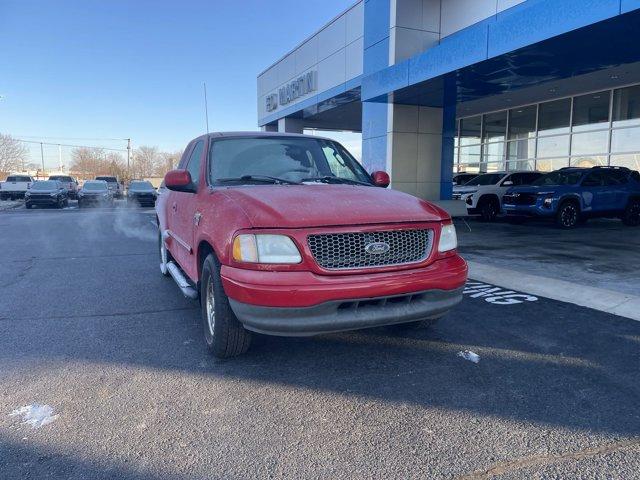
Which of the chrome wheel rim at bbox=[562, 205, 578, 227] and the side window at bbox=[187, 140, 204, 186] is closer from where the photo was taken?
the side window at bbox=[187, 140, 204, 186]

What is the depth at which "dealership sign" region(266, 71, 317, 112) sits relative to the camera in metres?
21.2

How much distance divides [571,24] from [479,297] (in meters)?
5.21

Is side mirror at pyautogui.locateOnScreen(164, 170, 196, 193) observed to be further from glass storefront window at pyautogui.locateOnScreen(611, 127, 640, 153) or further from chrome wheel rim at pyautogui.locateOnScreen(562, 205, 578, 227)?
glass storefront window at pyautogui.locateOnScreen(611, 127, 640, 153)

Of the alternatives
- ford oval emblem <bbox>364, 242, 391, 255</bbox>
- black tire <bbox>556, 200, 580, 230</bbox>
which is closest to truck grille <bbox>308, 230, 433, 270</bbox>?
ford oval emblem <bbox>364, 242, 391, 255</bbox>

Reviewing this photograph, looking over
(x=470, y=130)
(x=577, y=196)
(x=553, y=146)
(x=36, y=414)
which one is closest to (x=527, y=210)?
(x=577, y=196)

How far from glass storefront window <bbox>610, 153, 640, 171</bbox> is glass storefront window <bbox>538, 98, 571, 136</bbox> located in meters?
2.40

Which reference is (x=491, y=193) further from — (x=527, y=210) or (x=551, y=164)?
(x=551, y=164)

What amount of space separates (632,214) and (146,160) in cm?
8938

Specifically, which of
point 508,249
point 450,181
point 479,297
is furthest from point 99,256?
point 450,181

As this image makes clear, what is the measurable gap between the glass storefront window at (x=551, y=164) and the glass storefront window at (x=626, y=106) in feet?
7.83

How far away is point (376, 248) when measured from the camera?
11.3 ft

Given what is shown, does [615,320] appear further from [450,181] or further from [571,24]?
[450,181]

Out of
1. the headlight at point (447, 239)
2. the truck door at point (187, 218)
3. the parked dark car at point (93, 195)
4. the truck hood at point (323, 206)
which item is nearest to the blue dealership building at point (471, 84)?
the headlight at point (447, 239)

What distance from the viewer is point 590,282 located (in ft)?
21.6
